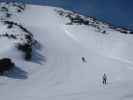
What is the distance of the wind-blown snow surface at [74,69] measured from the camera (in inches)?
966

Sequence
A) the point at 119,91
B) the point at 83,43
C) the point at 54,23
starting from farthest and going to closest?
1. the point at 54,23
2. the point at 83,43
3. the point at 119,91

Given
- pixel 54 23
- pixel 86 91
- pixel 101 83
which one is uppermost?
pixel 54 23

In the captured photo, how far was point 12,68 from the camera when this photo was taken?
32031 mm

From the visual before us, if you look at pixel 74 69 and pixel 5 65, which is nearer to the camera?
pixel 5 65

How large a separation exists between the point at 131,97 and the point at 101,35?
147ft

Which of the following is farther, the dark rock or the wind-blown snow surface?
the dark rock

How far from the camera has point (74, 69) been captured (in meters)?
38.1

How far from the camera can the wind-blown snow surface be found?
2455cm

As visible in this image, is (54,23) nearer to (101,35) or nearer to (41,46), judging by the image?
(101,35)

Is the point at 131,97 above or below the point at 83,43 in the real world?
below

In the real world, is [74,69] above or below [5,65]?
above

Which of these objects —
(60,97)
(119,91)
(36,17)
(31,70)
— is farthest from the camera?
(36,17)

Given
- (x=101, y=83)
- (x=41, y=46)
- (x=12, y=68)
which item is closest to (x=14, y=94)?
(x=12, y=68)

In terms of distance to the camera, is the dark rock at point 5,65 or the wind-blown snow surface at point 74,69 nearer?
the wind-blown snow surface at point 74,69
